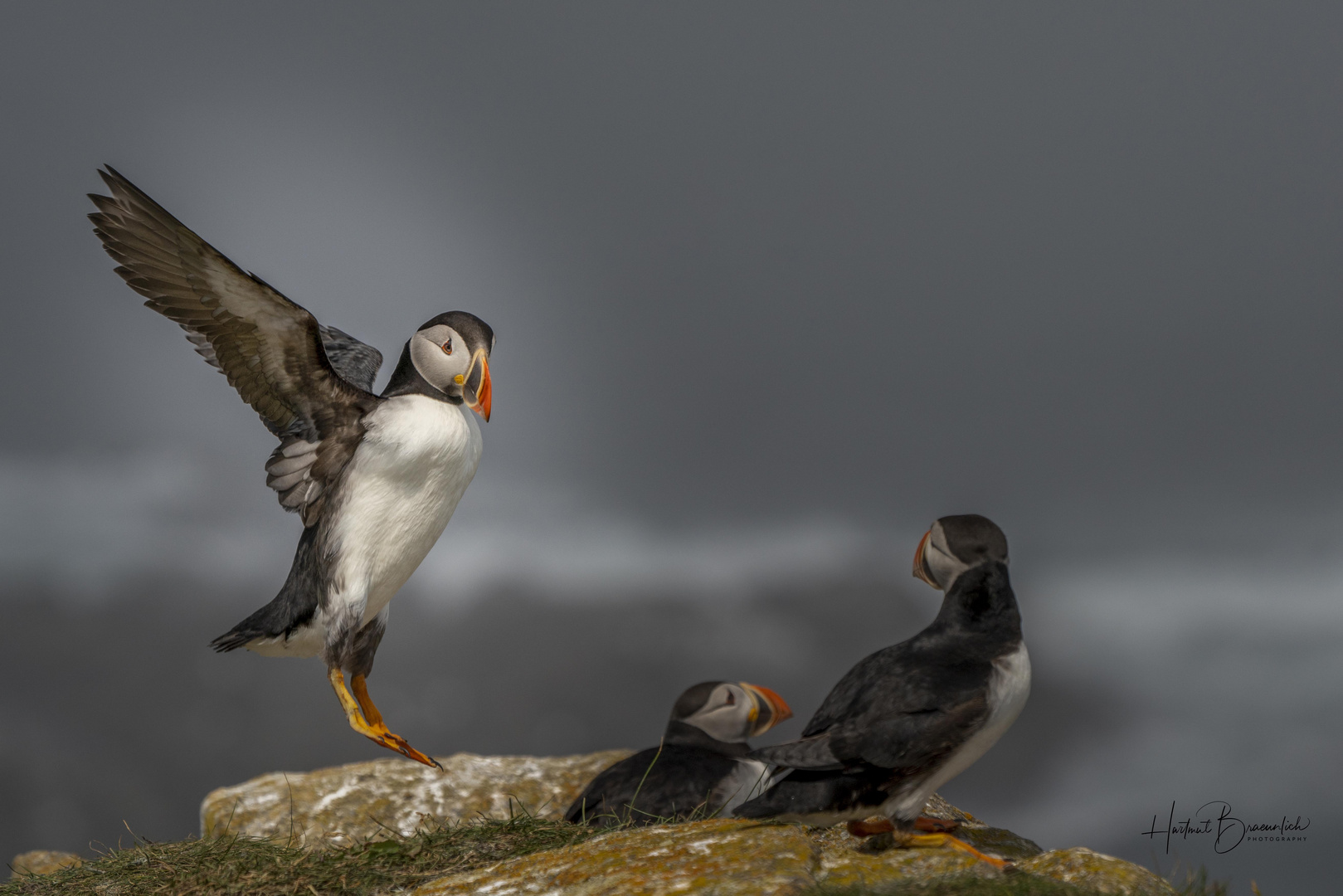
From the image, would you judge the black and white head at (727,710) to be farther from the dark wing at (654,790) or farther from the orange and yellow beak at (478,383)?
the orange and yellow beak at (478,383)

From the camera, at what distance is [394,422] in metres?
7.22

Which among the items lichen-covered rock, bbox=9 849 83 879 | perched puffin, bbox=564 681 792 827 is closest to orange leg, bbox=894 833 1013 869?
perched puffin, bbox=564 681 792 827

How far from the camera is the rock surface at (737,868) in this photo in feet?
15.4

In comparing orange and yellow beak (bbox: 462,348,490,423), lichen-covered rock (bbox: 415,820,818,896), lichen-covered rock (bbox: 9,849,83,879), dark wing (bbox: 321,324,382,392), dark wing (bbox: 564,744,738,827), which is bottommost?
lichen-covered rock (bbox: 9,849,83,879)

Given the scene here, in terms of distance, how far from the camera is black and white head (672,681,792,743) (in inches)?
305

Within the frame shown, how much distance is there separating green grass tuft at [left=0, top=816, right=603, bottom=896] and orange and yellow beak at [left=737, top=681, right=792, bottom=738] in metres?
1.73

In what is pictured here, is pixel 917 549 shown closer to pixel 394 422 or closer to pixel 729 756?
pixel 729 756

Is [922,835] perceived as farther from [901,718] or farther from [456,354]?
[456,354]

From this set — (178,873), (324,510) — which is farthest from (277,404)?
(178,873)

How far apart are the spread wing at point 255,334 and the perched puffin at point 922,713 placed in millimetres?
3886

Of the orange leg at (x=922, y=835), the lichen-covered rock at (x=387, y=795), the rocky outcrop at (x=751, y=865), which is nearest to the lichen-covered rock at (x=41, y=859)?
the lichen-covered rock at (x=387, y=795)

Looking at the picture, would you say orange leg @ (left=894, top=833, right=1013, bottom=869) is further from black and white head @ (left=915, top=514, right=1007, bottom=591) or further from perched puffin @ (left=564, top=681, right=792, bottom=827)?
perched puffin @ (left=564, top=681, right=792, bottom=827)

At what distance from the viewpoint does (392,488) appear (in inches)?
288

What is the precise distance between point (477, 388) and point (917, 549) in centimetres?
313
